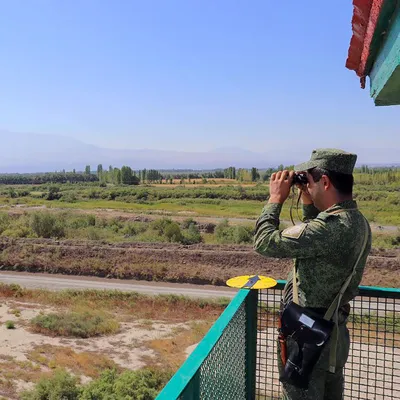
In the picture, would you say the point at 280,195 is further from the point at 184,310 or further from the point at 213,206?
the point at 213,206

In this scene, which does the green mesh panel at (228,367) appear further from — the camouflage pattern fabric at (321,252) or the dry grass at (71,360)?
the dry grass at (71,360)

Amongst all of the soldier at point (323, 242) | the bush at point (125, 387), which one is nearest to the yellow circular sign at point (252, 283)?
the soldier at point (323, 242)

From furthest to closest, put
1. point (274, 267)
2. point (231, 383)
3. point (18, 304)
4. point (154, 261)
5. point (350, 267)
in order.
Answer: point (154, 261), point (274, 267), point (18, 304), point (231, 383), point (350, 267)

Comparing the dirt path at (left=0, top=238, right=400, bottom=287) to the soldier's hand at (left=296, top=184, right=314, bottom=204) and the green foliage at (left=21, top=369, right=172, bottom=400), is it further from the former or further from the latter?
the soldier's hand at (left=296, top=184, right=314, bottom=204)

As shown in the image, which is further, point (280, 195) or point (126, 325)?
point (126, 325)

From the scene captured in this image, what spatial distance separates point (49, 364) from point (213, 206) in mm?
57016

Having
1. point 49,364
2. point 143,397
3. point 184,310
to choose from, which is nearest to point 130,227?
point 184,310

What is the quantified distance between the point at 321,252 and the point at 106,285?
83.6 feet

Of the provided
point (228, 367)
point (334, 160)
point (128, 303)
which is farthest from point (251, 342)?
point (128, 303)

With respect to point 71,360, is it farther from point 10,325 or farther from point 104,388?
point 10,325

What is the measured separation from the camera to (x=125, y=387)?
11352 mm

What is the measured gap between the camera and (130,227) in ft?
146

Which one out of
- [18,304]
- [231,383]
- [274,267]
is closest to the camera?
[231,383]

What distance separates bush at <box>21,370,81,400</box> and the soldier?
10.6 m
